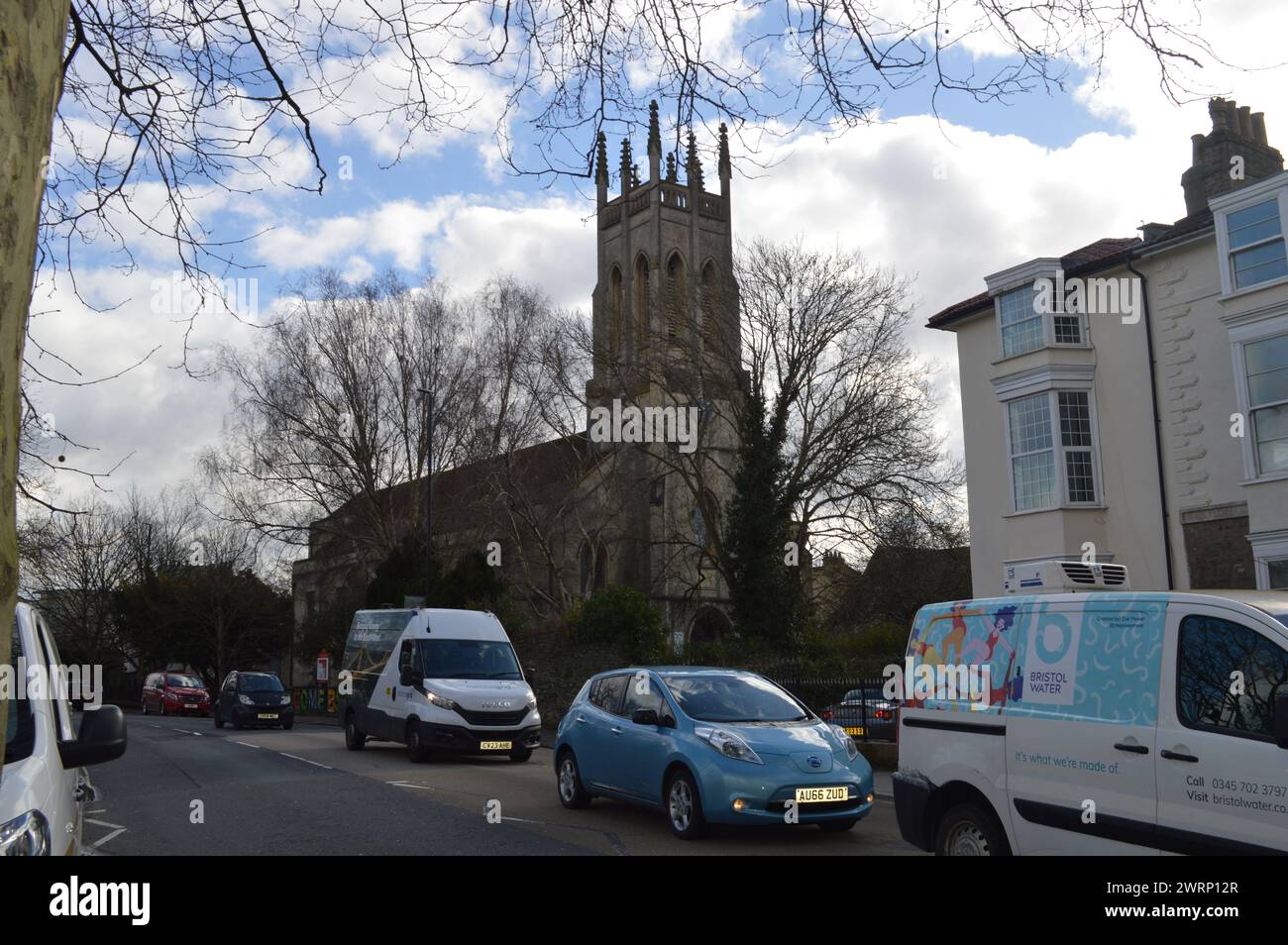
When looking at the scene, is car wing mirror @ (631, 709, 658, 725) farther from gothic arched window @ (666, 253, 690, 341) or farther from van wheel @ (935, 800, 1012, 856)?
gothic arched window @ (666, 253, 690, 341)

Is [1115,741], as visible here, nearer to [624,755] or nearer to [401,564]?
[624,755]

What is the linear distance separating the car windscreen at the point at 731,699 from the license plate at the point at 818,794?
1121 millimetres

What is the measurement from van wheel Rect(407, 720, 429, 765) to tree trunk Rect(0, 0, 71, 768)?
53.1 ft

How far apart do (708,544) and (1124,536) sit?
17.8 m

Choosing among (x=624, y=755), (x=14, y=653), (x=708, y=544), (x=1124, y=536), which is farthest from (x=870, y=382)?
(x=14, y=653)

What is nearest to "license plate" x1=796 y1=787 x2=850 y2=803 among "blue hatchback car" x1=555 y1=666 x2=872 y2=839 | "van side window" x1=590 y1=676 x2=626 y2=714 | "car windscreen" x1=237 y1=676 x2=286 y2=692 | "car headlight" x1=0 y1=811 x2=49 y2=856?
"blue hatchback car" x1=555 y1=666 x2=872 y2=839

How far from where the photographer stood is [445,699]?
1806 cm

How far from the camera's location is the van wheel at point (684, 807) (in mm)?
9680

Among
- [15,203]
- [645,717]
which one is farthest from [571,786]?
[15,203]

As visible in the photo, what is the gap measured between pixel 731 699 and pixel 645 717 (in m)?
0.92

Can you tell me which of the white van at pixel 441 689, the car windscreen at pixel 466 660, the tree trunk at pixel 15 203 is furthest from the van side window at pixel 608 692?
the tree trunk at pixel 15 203

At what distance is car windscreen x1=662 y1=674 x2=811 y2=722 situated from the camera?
34.9 ft

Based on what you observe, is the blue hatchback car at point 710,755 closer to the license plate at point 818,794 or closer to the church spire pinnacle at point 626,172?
the license plate at point 818,794
